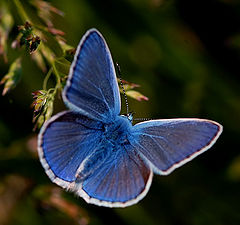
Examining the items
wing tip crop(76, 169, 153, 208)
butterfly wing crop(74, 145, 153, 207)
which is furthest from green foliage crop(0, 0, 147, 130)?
wing tip crop(76, 169, 153, 208)

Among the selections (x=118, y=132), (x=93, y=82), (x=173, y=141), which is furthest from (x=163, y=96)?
(x=93, y=82)

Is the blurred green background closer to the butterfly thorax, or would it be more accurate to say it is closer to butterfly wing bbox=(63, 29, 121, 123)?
Answer: the butterfly thorax

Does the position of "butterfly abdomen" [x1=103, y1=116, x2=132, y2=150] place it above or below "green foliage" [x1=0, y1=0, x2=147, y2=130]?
below

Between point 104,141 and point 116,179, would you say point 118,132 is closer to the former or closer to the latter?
point 104,141

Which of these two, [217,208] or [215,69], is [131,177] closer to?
[217,208]

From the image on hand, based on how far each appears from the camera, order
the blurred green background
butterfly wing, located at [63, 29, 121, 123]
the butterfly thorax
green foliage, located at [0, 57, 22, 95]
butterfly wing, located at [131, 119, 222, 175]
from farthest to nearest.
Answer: the blurred green background
the butterfly thorax
green foliage, located at [0, 57, 22, 95]
butterfly wing, located at [131, 119, 222, 175]
butterfly wing, located at [63, 29, 121, 123]

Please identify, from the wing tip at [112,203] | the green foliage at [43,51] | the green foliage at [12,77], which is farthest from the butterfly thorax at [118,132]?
the green foliage at [12,77]
